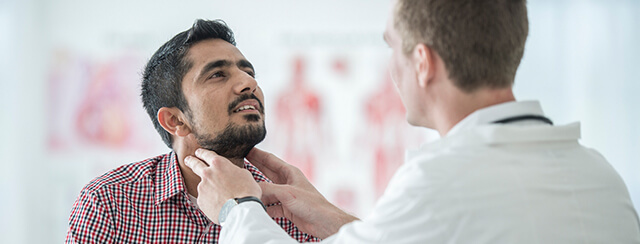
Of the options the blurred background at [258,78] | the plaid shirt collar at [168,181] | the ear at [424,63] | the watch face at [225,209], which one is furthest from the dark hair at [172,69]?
the blurred background at [258,78]

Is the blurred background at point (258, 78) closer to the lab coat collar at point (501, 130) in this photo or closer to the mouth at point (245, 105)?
the mouth at point (245, 105)

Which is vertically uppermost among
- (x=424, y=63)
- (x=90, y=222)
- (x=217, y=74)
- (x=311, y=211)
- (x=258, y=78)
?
(x=258, y=78)

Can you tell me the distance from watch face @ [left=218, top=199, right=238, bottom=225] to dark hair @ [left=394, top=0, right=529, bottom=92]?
0.67 meters

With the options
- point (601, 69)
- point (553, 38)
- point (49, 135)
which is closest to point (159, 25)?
point (49, 135)

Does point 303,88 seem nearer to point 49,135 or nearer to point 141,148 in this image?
point 141,148

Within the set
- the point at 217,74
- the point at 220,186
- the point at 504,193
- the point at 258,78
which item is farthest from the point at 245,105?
the point at 258,78

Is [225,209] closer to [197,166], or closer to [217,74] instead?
Result: [197,166]

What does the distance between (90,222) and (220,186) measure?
435 mm

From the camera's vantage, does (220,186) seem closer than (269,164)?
Yes

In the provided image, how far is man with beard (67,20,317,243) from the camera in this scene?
170 cm

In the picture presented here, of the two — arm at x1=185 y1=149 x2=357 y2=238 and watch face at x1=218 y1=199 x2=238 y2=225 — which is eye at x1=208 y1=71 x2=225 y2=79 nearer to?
arm at x1=185 y1=149 x2=357 y2=238

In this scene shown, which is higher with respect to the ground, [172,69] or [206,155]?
[172,69]

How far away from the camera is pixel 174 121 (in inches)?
77.1

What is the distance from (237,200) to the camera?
1499 millimetres
